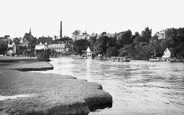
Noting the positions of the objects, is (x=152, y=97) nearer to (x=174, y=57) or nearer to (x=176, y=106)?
(x=176, y=106)

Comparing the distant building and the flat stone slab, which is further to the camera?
the distant building

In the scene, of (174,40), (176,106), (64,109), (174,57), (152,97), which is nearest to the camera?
(64,109)

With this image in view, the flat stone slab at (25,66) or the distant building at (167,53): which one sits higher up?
the distant building at (167,53)

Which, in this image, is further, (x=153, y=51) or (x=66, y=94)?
(x=153, y=51)

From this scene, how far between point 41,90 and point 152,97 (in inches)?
464

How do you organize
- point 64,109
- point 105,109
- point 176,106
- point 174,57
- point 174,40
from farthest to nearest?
point 174,40, point 174,57, point 176,106, point 105,109, point 64,109

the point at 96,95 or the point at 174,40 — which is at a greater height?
the point at 174,40

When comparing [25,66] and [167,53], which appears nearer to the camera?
[25,66]

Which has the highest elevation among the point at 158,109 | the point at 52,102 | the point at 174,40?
the point at 174,40

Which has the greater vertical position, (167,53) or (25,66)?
(167,53)

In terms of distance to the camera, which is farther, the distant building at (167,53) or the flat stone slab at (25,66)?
the distant building at (167,53)

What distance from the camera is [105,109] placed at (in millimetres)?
19328

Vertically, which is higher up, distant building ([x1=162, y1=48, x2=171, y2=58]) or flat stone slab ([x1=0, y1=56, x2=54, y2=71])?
distant building ([x1=162, y1=48, x2=171, y2=58])

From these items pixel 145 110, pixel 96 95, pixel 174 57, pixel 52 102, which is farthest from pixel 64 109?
pixel 174 57
